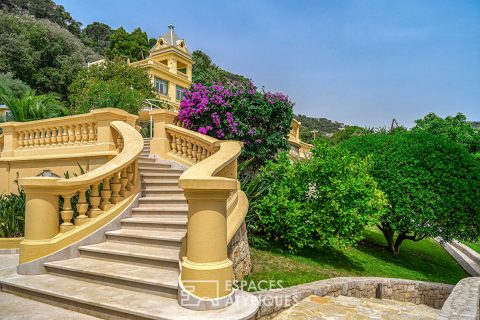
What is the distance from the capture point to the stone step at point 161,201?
6.45 metres

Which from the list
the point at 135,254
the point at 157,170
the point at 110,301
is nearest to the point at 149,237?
the point at 135,254

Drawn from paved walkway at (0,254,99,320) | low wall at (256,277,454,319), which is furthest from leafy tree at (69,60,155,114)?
low wall at (256,277,454,319)

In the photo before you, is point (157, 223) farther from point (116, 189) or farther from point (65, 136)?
point (65, 136)

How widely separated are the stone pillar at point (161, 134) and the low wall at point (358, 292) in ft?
17.9

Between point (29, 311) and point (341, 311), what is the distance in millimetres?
4018

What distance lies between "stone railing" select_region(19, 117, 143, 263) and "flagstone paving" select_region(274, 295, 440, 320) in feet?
11.5

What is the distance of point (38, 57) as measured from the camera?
3167 centimetres

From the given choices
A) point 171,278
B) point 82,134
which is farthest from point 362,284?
point 82,134

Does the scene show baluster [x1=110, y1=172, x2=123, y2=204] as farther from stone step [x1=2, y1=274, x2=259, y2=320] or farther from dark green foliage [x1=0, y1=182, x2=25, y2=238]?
dark green foliage [x1=0, y1=182, x2=25, y2=238]

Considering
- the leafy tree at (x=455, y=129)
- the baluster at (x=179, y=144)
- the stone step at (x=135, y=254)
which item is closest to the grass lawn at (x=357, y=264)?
the stone step at (x=135, y=254)

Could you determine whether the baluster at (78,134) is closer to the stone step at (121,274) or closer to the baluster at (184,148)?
the baluster at (184,148)

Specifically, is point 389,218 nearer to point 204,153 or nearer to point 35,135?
point 204,153

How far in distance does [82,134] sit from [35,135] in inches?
104

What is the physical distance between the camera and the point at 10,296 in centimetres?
426
